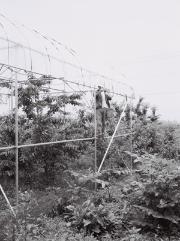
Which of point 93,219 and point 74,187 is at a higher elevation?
point 74,187

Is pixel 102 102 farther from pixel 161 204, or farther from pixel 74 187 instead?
pixel 161 204

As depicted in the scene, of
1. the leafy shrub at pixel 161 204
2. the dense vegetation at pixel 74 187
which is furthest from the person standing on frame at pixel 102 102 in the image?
the leafy shrub at pixel 161 204

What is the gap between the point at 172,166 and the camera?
7.11 metres

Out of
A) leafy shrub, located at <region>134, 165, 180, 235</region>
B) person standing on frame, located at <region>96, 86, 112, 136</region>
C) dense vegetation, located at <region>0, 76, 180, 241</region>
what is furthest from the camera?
person standing on frame, located at <region>96, 86, 112, 136</region>

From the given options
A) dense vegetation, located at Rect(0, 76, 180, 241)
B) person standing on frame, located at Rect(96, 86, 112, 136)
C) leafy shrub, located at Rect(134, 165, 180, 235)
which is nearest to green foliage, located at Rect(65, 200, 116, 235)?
dense vegetation, located at Rect(0, 76, 180, 241)

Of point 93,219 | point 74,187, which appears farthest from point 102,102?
point 93,219

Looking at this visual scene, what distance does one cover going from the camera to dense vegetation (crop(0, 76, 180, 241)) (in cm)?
660

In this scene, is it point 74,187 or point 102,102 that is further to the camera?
point 102,102

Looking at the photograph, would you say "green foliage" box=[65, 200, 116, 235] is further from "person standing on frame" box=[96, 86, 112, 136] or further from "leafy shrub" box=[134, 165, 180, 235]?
"person standing on frame" box=[96, 86, 112, 136]

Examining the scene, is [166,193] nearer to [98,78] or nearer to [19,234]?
[19,234]

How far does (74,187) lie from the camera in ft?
25.9

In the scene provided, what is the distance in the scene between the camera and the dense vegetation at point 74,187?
21.7ft

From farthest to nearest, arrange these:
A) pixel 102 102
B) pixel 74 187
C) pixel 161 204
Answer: pixel 102 102 → pixel 74 187 → pixel 161 204

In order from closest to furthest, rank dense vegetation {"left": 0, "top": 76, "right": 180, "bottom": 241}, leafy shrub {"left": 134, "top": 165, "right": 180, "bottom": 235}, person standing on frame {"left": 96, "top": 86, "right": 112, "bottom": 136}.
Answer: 1. dense vegetation {"left": 0, "top": 76, "right": 180, "bottom": 241}
2. leafy shrub {"left": 134, "top": 165, "right": 180, "bottom": 235}
3. person standing on frame {"left": 96, "top": 86, "right": 112, "bottom": 136}
